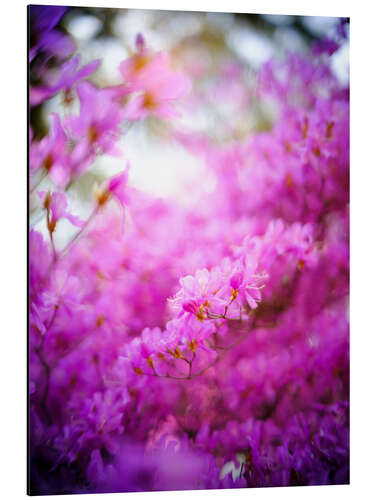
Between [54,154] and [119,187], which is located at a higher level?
[54,154]

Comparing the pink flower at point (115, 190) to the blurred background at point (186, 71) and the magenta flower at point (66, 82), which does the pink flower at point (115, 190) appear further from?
the magenta flower at point (66, 82)

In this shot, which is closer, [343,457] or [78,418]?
[78,418]

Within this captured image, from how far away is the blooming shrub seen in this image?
124 inches

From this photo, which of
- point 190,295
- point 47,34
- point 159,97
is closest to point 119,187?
point 159,97

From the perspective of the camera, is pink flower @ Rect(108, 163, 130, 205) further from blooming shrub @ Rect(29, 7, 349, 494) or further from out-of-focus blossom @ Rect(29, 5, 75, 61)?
out-of-focus blossom @ Rect(29, 5, 75, 61)

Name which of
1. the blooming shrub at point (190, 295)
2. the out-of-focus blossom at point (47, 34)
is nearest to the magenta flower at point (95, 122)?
the blooming shrub at point (190, 295)

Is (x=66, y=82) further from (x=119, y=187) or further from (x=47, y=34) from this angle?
(x=119, y=187)

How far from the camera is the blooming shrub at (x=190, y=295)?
314 centimetres

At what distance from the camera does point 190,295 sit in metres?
3.20

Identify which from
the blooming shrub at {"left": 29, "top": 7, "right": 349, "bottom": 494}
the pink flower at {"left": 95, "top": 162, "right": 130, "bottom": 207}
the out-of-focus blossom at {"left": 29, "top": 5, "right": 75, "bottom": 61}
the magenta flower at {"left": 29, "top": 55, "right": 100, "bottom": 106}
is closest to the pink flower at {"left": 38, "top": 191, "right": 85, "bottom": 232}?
the blooming shrub at {"left": 29, "top": 7, "right": 349, "bottom": 494}
